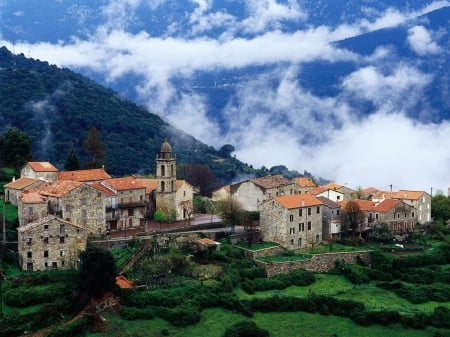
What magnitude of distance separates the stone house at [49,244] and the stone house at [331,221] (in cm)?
2762

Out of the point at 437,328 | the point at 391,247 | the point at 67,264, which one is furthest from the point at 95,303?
the point at 391,247

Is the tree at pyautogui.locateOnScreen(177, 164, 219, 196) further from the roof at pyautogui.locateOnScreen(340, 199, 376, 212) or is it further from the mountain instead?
the roof at pyautogui.locateOnScreen(340, 199, 376, 212)

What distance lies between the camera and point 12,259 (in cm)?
5828

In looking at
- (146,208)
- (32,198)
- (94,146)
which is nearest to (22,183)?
(32,198)

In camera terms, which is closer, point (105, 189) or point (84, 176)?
point (105, 189)

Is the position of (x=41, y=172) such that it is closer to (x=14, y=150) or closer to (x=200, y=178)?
(x=14, y=150)

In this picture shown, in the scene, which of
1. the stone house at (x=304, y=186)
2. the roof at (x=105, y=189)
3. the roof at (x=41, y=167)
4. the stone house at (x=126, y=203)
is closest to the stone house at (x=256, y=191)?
the stone house at (x=304, y=186)

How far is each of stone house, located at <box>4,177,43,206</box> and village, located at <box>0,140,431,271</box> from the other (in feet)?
0.33

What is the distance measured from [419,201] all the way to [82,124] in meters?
73.5

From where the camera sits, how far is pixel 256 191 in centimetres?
8388

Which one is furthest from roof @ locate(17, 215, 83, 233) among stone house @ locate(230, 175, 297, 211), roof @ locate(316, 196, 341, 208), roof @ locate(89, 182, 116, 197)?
stone house @ locate(230, 175, 297, 211)

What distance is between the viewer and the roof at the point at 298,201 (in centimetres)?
7112

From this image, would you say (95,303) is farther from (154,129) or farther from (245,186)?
(154,129)

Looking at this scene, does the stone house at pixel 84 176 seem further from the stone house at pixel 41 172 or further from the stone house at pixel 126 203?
the stone house at pixel 126 203
